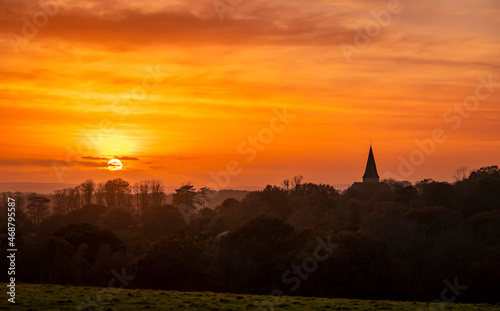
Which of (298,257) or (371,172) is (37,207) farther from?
(371,172)


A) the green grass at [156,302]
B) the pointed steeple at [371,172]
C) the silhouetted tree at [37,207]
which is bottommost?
the green grass at [156,302]

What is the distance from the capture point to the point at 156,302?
3222cm

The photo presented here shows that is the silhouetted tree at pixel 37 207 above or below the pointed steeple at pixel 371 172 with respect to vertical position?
below

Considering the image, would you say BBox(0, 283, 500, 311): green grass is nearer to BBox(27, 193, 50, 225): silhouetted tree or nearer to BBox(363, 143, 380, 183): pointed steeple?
BBox(27, 193, 50, 225): silhouetted tree

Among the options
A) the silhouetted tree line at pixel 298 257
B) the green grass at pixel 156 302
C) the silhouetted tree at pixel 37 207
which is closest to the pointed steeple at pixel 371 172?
the silhouetted tree line at pixel 298 257

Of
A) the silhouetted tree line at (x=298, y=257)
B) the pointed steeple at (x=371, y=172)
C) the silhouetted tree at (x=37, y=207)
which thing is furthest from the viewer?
the pointed steeple at (x=371, y=172)

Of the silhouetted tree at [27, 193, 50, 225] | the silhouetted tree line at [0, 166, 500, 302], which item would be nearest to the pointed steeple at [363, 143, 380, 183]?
the silhouetted tree line at [0, 166, 500, 302]

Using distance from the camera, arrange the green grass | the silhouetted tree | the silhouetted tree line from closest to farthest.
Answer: the green grass, the silhouetted tree line, the silhouetted tree

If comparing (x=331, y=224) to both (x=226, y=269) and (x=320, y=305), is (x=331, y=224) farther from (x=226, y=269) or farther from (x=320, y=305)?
(x=320, y=305)

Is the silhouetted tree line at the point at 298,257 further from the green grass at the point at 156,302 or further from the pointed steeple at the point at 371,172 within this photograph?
the pointed steeple at the point at 371,172

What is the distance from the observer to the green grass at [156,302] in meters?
30.0

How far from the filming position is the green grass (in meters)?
30.0

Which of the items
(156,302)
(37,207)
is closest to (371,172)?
(37,207)

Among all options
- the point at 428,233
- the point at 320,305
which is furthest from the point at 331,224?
the point at 320,305
